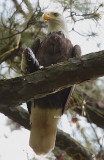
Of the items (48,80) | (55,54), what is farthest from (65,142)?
(48,80)

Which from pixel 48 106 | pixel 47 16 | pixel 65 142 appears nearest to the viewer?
pixel 48 106

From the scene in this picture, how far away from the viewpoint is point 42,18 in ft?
8.45

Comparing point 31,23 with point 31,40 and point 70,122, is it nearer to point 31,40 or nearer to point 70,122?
point 31,40

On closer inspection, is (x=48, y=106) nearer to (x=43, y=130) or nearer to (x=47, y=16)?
(x=43, y=130)

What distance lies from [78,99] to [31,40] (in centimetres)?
58

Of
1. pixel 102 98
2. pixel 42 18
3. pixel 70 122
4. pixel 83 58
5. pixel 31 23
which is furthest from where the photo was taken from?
pixel 102 98

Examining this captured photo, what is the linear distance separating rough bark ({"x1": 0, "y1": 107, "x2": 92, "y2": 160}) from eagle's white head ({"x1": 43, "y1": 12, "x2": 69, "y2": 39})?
0.68m

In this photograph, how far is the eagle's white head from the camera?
106 inches

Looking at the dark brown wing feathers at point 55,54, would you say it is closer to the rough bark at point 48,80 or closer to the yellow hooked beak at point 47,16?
the yellow hooked beak at point 47,16

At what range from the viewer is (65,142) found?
2.51m

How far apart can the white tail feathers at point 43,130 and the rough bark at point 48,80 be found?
635 millimetres

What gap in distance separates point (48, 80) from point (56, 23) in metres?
1.14

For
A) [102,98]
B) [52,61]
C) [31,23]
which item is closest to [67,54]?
[52,61]

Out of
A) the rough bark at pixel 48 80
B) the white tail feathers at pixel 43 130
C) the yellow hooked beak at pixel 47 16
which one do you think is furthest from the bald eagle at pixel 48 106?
the rough bark at pixel 48 80
